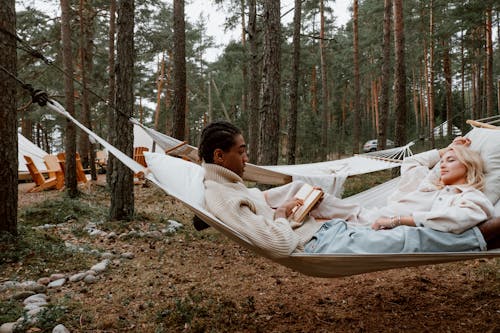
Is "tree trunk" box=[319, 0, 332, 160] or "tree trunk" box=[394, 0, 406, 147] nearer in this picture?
"tree trunk" box=[394, 0, 406, 147]

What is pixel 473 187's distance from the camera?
1624mm

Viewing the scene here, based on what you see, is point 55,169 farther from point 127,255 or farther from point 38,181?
point 127,255

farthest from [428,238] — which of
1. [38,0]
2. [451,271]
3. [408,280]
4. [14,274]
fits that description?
[38,0]

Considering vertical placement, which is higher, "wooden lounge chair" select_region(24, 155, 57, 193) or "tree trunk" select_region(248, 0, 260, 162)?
"tree trunk" select_region(248, 0, 260, 162)

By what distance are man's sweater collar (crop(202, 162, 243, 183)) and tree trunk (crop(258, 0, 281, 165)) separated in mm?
2398

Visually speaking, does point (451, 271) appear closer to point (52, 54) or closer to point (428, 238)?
point (428, 238)

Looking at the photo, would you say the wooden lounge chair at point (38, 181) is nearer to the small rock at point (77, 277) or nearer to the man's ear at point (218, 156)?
the small rock at point (77, 277)

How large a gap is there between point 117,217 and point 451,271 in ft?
10.3

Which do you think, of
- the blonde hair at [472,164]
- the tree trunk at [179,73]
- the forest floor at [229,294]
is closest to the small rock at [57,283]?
the forest floor at [229,294]

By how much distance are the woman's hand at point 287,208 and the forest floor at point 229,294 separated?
2.16 ft

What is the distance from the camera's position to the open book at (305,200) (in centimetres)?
167

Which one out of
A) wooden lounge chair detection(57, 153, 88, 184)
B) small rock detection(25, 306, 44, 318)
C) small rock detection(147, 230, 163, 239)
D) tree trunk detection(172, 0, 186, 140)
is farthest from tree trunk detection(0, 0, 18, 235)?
wooden lounge chair detection(57, 153, 88, 184)

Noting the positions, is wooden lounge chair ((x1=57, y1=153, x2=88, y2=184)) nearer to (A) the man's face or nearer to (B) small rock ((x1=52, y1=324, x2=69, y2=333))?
(B) small rock ((x1=52, y1=324, x2=69, y2=333))

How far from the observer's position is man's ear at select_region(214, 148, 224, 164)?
161 centimetres
